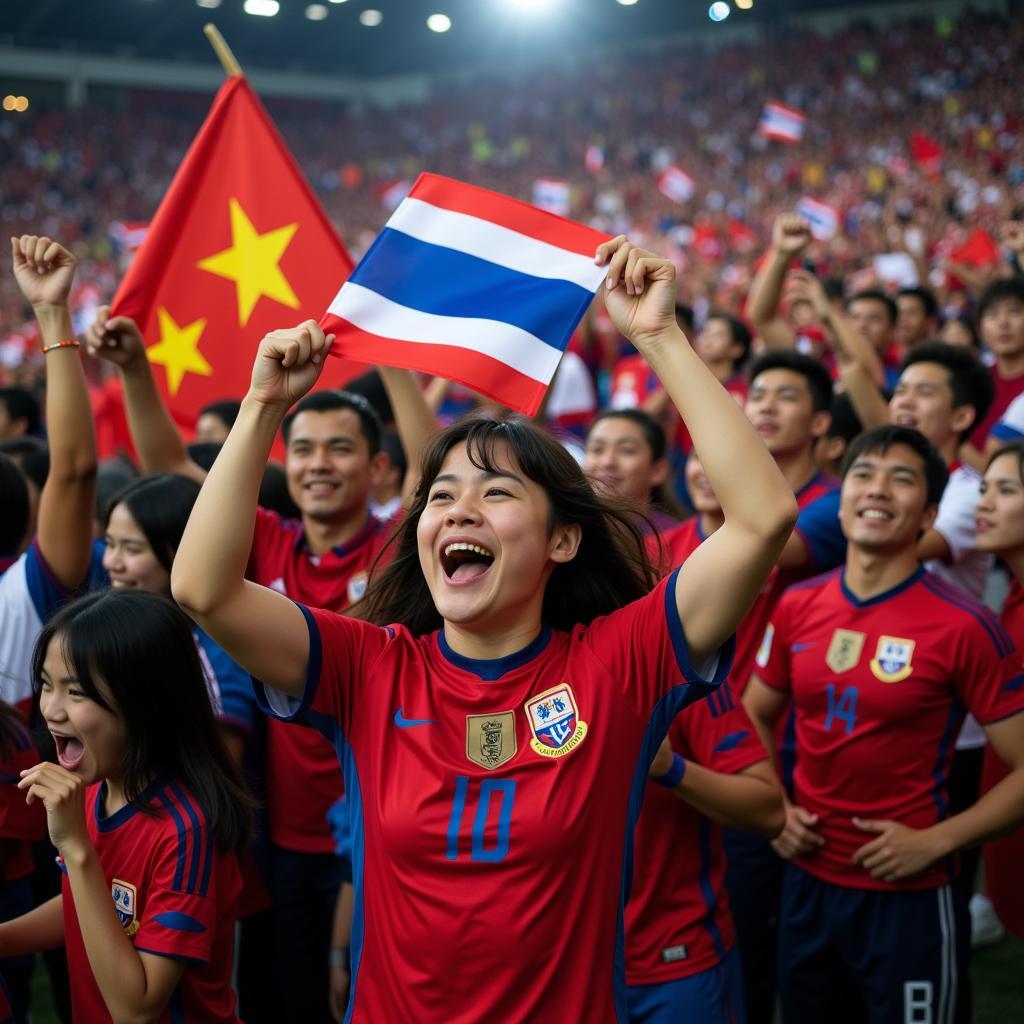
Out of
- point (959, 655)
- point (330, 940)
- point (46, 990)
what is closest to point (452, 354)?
point (959, 655)

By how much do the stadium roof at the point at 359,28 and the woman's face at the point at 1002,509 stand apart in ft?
86.8

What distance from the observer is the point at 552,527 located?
220 centimetres

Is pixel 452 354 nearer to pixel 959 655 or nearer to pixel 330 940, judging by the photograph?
pixel 959 655

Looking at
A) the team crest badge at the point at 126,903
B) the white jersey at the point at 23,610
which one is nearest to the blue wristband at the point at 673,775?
the team crest badge at the point at 126,903

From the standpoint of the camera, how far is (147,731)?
2424 mm

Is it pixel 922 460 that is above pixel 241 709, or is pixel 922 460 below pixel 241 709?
above

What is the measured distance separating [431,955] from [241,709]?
131 cm

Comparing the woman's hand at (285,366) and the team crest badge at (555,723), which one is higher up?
the woman's hand at (285,366)

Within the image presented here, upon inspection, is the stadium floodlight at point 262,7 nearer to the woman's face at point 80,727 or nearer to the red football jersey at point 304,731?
the red football jersey at point 304,731

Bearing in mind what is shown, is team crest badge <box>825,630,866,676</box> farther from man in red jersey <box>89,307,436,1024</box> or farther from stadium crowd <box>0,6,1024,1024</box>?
man in red jersey <box>89,307,436,1024</box>

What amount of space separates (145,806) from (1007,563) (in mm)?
2419

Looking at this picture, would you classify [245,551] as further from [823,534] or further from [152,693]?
[823,534]

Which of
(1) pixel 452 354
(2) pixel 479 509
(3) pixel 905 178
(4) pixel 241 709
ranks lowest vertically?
(4) pixel 241 709

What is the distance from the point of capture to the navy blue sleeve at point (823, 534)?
3662 mm
